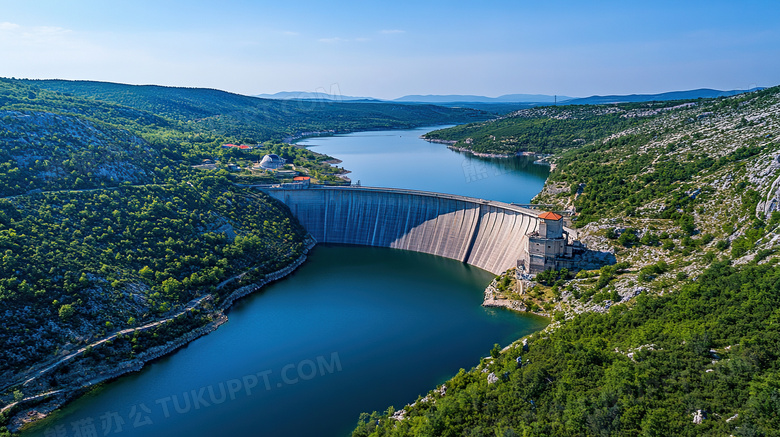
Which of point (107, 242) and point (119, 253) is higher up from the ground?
point (107, 242)

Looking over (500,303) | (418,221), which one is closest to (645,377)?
(500,303)

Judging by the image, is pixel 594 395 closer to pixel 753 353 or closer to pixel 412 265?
pixel 753 353

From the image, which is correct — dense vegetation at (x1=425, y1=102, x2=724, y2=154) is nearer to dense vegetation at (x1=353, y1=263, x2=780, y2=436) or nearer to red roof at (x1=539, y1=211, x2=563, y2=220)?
red roof at (x1=539, y1=211, x2=563, y2=220)

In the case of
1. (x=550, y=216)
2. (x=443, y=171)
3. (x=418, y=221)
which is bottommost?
(x=418, y=221)

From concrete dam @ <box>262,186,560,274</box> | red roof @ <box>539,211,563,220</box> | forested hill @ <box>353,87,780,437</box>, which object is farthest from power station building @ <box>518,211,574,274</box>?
concrete dam @ <box>262,186,560,274</box>

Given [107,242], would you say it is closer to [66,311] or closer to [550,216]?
[66,311]

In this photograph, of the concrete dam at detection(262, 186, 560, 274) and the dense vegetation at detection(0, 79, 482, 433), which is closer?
the dense vegetation at detection(0, 79, 482, 433)

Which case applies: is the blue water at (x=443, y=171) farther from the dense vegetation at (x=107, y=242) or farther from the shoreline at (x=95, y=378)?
the shoreline at (x=95, y=378)
